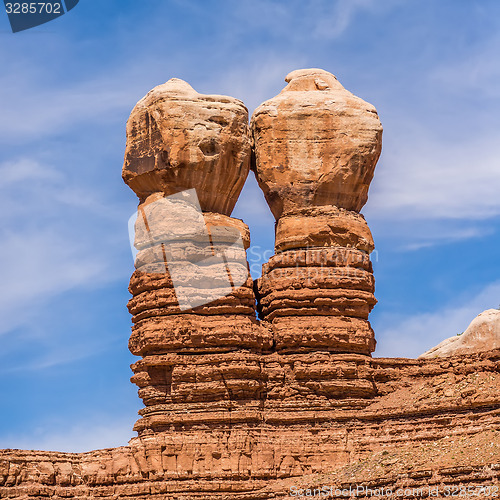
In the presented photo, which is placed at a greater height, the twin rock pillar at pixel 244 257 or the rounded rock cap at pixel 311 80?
the rounded rock cap at pixel 311 80

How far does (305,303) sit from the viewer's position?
4638 centimetres

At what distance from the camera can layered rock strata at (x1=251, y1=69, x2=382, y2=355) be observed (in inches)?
1829

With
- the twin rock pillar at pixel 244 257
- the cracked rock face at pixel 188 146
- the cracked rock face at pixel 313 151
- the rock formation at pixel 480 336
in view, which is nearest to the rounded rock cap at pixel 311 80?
the twin rock pillar at pixel 244 257

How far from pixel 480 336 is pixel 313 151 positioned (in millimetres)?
9064

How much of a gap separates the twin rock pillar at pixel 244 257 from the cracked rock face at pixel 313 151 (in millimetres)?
44

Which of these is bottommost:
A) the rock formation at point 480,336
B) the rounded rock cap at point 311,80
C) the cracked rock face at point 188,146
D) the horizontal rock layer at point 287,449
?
the horizontal rock layer at point 287,449

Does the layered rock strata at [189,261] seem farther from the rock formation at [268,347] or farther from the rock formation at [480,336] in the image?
the rock formation at [480,336]

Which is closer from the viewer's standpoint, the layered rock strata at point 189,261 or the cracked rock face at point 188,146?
the layered rock strata at point 189,261

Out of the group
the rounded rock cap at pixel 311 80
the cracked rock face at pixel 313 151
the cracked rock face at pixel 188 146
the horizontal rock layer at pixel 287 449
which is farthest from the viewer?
the rounded rock cap at pixel 311 80

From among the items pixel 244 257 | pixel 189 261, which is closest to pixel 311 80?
pixel 244 257

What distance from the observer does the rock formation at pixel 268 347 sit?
1697 inches

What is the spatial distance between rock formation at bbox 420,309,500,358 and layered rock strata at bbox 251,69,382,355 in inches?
225

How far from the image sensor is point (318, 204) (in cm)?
4816

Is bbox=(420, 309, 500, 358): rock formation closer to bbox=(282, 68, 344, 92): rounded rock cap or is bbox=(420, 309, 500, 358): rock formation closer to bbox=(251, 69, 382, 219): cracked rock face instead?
bbox=(251, 69, 382, 219): cracked rock face
